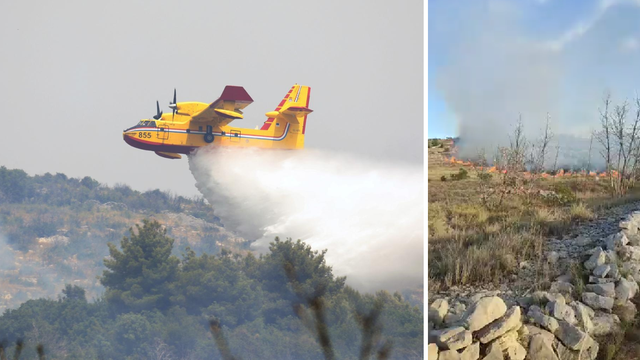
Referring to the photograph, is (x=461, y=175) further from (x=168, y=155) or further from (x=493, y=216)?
(x=168, y=155)

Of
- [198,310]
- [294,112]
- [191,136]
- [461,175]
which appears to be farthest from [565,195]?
[198,310]

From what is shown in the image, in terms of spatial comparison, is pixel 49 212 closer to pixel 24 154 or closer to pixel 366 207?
pixel 24 154

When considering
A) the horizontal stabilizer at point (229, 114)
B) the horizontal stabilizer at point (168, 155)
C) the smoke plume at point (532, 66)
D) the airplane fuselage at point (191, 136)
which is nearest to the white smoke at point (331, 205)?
the airplane fuselage at point (191, 136)

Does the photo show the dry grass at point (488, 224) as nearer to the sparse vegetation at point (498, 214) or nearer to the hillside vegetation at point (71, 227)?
the sparse vegetation at point (498, 214)

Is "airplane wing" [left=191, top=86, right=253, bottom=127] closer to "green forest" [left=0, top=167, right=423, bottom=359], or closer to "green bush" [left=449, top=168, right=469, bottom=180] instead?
"green forest" [left=0, top=167, right=423, bottom=359]

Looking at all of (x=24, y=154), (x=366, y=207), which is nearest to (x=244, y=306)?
(x=366, y=207)
